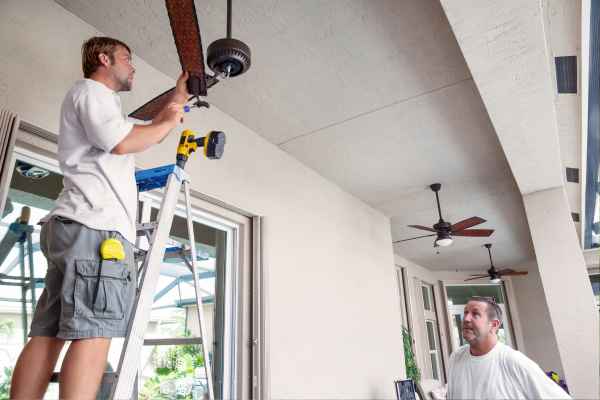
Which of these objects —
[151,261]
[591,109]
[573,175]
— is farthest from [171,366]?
[573,175]

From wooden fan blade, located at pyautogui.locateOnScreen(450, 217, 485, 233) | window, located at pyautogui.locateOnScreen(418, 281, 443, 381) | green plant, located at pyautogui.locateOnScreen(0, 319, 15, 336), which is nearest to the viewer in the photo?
green plant, located at pyautogui.locateOnScreen(0, 319, 15, 336)

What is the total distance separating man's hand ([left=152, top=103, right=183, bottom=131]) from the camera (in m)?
1.27

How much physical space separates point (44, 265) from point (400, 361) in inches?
166

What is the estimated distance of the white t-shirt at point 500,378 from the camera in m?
1.81

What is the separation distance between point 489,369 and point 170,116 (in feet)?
6.05

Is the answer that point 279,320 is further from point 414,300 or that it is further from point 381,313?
point 414,300

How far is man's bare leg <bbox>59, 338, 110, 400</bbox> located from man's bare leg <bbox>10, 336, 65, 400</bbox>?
14 centimetres

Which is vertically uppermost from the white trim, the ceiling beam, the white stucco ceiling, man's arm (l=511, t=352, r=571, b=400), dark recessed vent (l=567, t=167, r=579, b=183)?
the white stucco ceiling

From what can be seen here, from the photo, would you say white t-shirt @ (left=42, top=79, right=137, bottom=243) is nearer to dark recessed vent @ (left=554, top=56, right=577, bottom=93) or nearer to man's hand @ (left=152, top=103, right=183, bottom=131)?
man's hand @ (left=152, top=103, right=183, bottom=131)

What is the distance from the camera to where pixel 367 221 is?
5000 mm

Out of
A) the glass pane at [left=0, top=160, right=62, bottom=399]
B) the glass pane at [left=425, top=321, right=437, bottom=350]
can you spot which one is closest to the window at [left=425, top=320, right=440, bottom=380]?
the glass pane at [left=425, top=321, right=437, bottom=350]

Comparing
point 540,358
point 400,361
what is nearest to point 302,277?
point 400,361

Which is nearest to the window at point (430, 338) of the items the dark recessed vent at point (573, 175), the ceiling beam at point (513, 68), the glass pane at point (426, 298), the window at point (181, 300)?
the glass pane at point (426, 298)

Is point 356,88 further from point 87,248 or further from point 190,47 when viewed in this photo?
point 87,248
